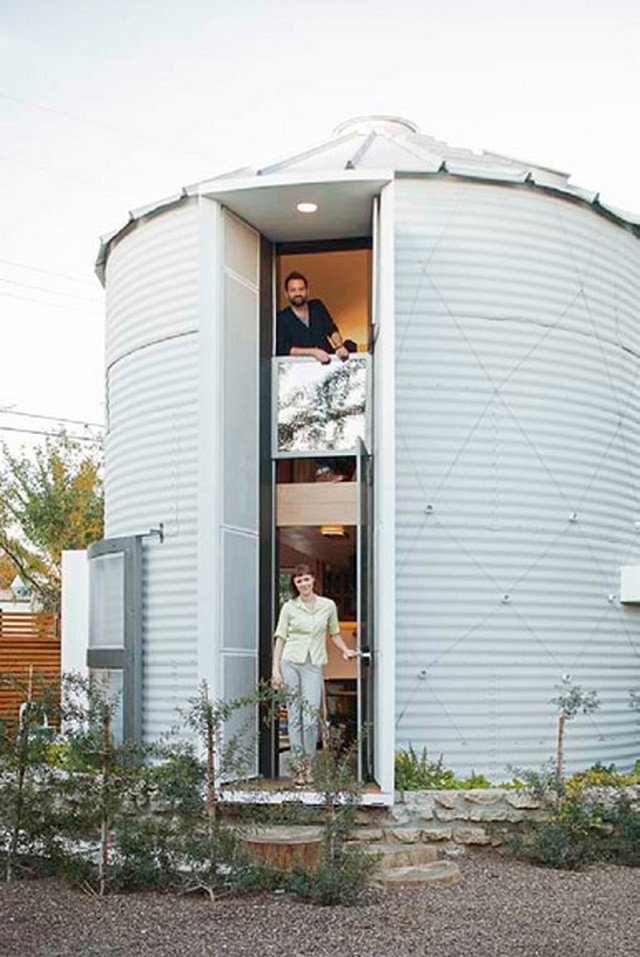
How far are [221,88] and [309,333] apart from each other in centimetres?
383

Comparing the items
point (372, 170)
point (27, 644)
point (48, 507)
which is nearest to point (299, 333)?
point (372, 170)

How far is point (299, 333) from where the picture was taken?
12.2 m

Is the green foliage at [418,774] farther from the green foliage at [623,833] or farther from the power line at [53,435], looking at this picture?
the power line at [53,435]

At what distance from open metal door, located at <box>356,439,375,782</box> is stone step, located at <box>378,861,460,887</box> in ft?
3.64

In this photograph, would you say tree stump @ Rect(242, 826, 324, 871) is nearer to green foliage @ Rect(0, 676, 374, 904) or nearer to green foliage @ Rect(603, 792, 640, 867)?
green foliage @ Rect(0, 676, 374, 904)

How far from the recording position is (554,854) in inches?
380

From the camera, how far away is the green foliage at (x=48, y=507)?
2802 cm

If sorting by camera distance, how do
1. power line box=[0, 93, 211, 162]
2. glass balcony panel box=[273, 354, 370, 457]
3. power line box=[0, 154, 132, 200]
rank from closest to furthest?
1. glass balcony panel box=[273, 354, 370, 457]
2. power line box=[0, 93, 211, 162]
3. power line box=[0, 154, 132, 200]

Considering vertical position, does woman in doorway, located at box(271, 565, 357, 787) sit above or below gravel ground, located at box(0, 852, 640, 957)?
above

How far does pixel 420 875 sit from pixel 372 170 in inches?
208

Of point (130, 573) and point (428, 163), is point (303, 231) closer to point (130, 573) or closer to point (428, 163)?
point (428, 163)

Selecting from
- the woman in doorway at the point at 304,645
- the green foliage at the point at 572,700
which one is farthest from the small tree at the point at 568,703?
the woman in doorway at the point at 304,645

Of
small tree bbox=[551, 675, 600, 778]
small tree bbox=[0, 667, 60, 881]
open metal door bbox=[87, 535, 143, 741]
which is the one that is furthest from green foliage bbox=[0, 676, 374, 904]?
open metal door bbox=[87, 535, 143, 741]

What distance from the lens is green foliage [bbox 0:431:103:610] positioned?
91.9 feet
